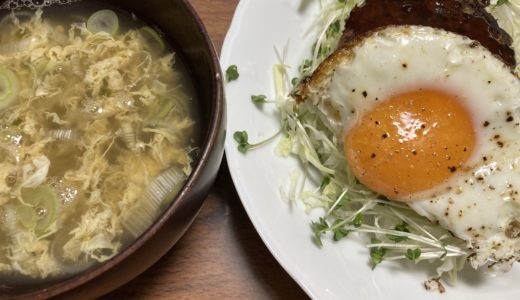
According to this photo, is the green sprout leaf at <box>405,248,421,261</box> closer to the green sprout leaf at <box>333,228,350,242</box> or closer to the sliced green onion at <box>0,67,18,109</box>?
the green sprout leaf at <box>333,228,350,242</box>

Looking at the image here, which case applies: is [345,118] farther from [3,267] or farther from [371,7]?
[3,267]

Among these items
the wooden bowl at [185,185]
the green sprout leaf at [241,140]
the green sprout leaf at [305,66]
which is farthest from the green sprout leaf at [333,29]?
the wooden bowl at [185,185]

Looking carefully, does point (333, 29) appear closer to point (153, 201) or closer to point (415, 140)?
point (415, 140)

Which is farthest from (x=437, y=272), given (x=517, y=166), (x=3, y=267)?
(x=3, y=267)

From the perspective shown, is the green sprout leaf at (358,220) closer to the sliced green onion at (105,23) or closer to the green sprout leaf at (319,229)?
the green sprout leaf at (319,229)

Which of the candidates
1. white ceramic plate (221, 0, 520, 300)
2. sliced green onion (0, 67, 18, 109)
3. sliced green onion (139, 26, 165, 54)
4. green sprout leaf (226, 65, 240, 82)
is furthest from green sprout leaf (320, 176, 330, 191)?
sliced green onion (0, 67, 18, 109)

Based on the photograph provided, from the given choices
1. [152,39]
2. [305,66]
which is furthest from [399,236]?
[152,39]
